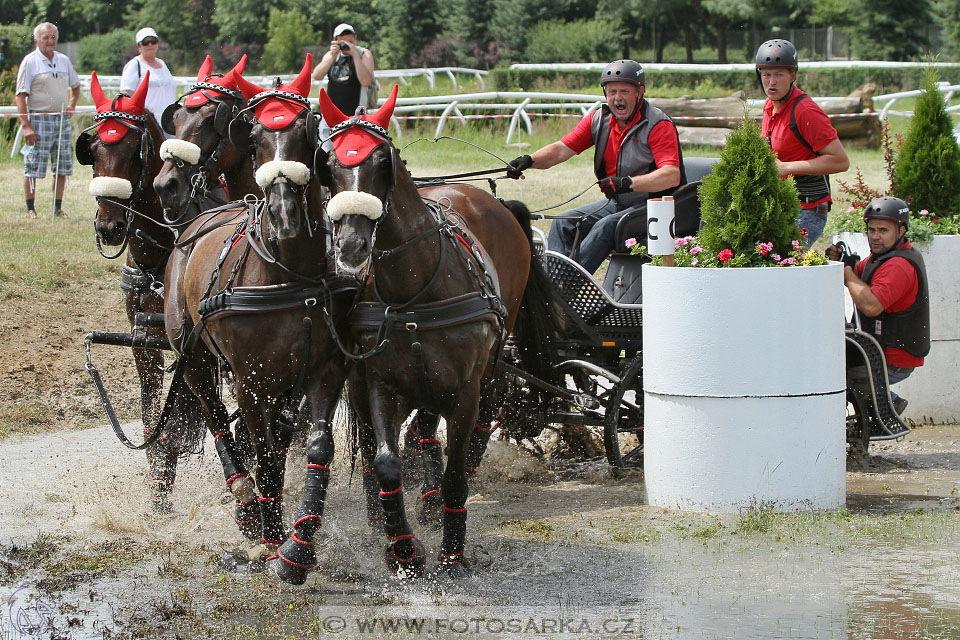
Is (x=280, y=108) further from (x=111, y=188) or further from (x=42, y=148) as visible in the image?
(x=42, y=148)

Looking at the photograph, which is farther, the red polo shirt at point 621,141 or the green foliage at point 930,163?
the green foliage at point 930,163

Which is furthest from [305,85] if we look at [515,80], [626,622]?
[515,80]

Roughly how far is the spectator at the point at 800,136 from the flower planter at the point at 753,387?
1.10 m

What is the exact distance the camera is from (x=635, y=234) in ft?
22.9

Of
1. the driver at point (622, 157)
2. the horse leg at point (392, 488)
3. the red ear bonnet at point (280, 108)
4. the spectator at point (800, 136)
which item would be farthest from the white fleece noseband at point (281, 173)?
the spectator at point (800, 136)

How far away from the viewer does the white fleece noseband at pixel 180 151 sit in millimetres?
6000

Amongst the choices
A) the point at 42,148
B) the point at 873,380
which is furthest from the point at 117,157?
the point at 42,148

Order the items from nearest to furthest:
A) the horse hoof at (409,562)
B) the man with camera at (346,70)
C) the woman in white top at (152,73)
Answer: the horse hoof at (409,562) < the man with camera at (346,70) < the woman in white top at (152,73)

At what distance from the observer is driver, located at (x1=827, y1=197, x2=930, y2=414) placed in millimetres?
7137

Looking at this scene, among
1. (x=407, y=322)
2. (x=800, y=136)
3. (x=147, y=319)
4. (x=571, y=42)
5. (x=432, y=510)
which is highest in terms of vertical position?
(x=571, y=42)

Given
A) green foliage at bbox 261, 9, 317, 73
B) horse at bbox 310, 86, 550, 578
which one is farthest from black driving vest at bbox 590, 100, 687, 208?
green foliage at bbox 261, 9, 317, 73

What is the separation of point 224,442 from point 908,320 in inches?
158

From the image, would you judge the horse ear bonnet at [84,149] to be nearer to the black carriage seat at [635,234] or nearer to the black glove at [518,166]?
the black glove at [518,166]

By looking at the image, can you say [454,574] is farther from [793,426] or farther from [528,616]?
[793,426]
